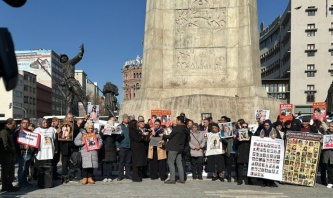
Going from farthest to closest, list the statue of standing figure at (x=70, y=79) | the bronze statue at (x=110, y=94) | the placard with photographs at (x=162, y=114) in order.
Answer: the bronze statue at (x=110, y=94), the statue of standing figure at (x=70, y=79), the placard with photographs at (x=162, y=114)

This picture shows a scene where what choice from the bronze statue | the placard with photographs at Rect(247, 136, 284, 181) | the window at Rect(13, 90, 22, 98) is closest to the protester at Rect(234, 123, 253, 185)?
the placard with photographs at Rect(247, 136, 284, 181)

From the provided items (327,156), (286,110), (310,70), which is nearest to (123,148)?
(327,156)

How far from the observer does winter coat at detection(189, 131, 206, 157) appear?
13047mm

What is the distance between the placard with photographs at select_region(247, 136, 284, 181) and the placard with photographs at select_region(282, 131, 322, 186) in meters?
0.33

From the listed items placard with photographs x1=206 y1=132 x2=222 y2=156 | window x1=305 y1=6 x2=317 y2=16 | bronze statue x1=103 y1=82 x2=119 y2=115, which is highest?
window x1=305 y1=6 x2=317 y2=16

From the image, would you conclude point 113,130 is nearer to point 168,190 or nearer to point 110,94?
point 168,190

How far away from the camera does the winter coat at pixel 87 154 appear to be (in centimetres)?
1194

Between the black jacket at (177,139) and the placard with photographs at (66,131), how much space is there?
266 cm

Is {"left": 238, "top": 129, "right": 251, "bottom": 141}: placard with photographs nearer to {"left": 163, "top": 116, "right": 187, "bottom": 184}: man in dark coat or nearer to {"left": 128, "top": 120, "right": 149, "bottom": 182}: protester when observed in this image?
{"left": 163, "top": 116, "right": 187, "bottom": 184}: man in dark coat

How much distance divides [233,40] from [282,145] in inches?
333

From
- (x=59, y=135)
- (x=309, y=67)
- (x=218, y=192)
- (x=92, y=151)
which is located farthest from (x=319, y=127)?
(x=309, y=67)

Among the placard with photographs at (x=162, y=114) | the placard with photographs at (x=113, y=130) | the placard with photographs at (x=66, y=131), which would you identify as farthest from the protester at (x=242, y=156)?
the placard with photographs at (x=162, y=114)

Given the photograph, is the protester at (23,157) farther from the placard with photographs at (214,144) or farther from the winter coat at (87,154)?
the placard with photographs at (214,144)

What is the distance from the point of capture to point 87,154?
12031 mm
